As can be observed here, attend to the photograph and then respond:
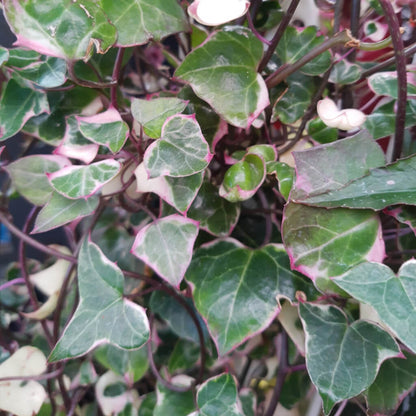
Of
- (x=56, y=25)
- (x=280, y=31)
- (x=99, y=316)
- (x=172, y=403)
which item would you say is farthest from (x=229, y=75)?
(x=172, y=403)

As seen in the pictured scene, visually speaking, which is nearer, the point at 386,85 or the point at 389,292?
the point at 389,292

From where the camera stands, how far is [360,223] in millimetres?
385

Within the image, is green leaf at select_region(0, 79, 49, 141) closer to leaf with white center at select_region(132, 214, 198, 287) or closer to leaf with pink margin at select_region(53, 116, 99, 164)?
leaf with pink margin at select_region(53, 116, 99, 164)

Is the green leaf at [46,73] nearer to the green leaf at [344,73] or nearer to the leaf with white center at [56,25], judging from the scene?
the leaf with white center at [56,25]

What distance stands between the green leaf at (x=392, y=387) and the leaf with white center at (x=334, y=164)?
0.22 m

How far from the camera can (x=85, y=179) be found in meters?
0.42

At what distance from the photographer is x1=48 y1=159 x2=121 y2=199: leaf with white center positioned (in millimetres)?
411

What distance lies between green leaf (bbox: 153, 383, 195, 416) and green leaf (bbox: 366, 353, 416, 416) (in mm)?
214

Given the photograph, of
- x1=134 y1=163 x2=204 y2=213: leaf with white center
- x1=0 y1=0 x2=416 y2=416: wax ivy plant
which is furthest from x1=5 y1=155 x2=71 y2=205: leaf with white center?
x1=134 y1=163 x2=204 y2=213: leaf with white center

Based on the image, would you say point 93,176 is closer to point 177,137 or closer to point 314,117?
point 177,137

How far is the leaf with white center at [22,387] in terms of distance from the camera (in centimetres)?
51

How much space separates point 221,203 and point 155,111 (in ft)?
0.42

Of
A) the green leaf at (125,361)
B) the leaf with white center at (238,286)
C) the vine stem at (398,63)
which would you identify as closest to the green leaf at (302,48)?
the vine stem at (398,63)

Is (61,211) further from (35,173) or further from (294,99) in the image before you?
(294,99)
